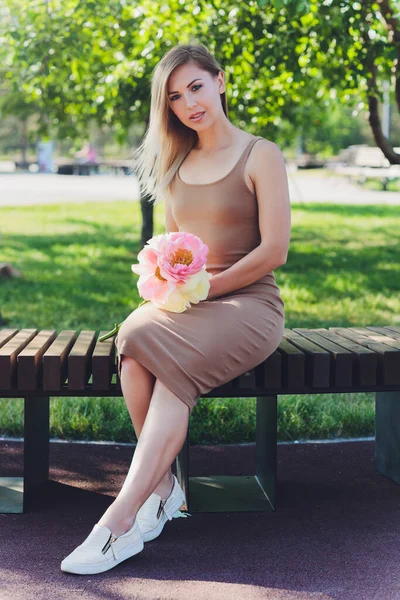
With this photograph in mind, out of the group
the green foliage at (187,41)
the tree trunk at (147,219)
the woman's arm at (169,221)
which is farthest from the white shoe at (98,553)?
the tree trunk at (147,219)

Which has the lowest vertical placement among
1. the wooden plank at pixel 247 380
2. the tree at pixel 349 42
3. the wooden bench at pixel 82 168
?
the wooden bench at pixel 82 168

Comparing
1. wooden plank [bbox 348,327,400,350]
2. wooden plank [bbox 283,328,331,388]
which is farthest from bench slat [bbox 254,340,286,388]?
wooden plank [bbox 348,327,400,350]

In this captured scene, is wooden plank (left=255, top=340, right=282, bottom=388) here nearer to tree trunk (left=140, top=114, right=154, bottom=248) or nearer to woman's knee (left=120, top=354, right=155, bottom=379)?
woman's knee (left=120, top=354, right=155, bottom=379)

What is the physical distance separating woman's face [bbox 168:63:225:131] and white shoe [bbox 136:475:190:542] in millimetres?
1455

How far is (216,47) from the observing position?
8.12 meters

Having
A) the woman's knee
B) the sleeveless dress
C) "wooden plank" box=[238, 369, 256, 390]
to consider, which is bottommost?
"wooden plank" box=[238, 369, 256, 390]

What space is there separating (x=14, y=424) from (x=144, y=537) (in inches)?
71.4

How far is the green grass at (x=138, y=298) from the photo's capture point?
4.92 m

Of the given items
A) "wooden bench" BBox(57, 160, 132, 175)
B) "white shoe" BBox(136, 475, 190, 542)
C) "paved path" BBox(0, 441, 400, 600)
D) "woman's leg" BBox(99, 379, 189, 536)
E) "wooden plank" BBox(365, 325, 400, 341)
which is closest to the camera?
"paved path" BBox(0, 441, 400, 600)

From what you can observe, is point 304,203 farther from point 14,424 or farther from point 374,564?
point 374,564

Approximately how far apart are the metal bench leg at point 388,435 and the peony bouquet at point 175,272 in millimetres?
1211

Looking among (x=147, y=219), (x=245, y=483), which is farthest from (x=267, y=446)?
(x=147, y=219)

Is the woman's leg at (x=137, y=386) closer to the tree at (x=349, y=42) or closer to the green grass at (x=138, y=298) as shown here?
the green grass at (x=138, y=298)

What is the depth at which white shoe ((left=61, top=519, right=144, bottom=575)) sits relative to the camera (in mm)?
2992
